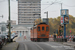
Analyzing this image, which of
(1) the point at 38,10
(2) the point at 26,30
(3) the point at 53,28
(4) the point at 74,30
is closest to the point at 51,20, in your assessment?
(3) the point at 53,28

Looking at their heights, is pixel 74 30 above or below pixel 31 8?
below

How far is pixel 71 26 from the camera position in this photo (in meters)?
121

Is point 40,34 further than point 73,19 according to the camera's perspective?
No

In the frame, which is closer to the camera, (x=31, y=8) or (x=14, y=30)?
(x=14, y=30)

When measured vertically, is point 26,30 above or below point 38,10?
below

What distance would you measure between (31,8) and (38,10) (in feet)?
23.8

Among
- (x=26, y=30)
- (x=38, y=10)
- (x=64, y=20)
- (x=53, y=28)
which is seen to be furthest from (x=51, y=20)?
(x=64, y=20)

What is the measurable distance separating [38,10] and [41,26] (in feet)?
508

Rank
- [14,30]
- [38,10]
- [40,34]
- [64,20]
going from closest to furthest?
[40,34] < [64,20] < [14,30] < [38,10]

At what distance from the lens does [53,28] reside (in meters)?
123

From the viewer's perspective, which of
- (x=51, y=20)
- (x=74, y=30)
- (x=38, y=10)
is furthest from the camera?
(x=38, y=10)

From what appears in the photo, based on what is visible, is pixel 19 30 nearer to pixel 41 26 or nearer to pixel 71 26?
pixel 71 26

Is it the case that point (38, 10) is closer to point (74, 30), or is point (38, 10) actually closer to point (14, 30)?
point (14, 30)

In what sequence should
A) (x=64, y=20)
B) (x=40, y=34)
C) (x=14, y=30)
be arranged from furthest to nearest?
1. (x=14, y=30)
2. (x=64, y=20)
3. (x=40, y=34)
